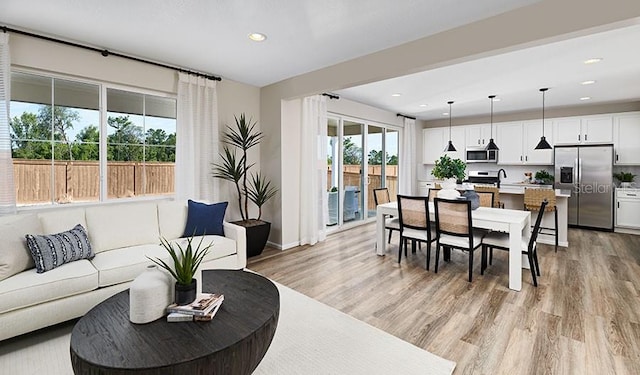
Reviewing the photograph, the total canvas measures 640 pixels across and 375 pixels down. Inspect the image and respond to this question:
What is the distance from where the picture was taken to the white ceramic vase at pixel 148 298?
1635 mm

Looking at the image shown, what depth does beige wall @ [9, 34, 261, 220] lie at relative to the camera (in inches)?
→ 116

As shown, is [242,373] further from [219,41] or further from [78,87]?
[78,87]

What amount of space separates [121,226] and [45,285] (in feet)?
3.18

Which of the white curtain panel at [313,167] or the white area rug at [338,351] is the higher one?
the white curtain panel at [313,167]

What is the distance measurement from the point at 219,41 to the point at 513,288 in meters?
3.96

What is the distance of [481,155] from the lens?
23.9 ft

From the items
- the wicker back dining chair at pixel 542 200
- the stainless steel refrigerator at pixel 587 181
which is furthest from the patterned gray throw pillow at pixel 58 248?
the stainless steel refrigerator at pixel 587 181

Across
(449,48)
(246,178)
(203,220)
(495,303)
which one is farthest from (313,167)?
(495,303)

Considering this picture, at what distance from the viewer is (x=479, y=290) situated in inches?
125

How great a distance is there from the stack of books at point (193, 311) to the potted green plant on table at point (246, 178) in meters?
2.40

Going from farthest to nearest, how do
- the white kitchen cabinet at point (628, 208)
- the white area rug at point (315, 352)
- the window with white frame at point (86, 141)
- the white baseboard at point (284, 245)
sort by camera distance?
the white kitchen cabinet at point (628, 208), the white baseboard at point (284, 245), the window with white frame at point (86, 141), the white area rug at point (315, 352)

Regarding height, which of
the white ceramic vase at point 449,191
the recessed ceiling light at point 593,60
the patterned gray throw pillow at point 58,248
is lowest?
the patterned gray throw pillow at point 58,248

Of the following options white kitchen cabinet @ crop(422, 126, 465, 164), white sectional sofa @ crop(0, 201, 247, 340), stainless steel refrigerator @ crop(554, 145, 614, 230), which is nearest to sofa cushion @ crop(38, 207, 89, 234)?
white sectional sofa @ crop(0, 201, 247, 340)

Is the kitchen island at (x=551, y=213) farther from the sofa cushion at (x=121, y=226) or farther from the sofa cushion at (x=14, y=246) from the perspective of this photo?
the sofa cushion at (x=14, y=246)
